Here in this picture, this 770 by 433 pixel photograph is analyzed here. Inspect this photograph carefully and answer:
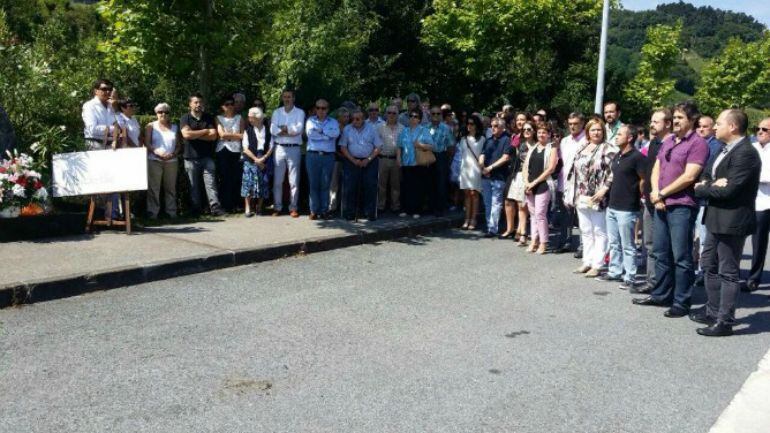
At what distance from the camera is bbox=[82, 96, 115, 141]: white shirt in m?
9.01

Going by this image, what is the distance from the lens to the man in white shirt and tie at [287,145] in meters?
10.5

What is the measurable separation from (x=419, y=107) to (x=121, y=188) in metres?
5.17

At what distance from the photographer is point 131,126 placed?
969cm

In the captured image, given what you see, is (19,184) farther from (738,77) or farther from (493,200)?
(738,77)

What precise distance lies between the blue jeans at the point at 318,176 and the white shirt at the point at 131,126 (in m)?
2.58

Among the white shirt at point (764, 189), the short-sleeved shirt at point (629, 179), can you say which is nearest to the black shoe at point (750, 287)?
the white shirt at point (764, 189)

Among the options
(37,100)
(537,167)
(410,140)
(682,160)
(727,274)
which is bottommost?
(727,274)

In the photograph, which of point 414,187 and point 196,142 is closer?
point 196,142

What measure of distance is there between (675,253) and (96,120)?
753cm

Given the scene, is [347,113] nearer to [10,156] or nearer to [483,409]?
[10,156]

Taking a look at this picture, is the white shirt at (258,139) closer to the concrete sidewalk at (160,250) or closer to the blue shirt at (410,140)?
the concrete sidewalk at (160,250)

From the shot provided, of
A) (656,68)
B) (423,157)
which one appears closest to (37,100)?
(423,157)

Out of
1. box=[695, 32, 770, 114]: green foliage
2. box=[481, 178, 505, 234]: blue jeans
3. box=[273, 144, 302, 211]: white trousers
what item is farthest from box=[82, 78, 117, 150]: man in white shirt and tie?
box=[695, 32, 770, 114]: green foliage

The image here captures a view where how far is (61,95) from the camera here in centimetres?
980
